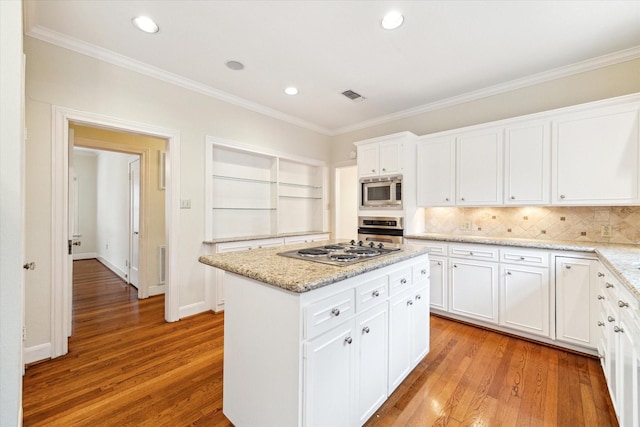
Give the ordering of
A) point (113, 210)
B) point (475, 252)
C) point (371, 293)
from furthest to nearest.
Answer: point (113, 210) < point (475, 252) < point (371, 293)

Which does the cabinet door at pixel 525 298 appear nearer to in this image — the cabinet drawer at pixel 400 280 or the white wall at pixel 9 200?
the cabinet drawer at pixel 400 280

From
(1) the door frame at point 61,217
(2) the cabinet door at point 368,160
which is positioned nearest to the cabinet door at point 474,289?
(2) the cabinet door at point 368,160

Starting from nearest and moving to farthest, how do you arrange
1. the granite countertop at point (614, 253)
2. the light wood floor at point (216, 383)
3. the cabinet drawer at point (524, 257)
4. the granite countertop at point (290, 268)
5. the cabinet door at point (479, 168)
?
the granite countertop at point (290, 268), the granite countertop at point (614, 253), the light wood floor at point (216, 383), the cabinet drawer at point (524, 257), the cabinet door at point (479, 168)

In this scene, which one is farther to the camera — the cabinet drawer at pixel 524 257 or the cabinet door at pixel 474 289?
the cabinet door at pixel 474 289

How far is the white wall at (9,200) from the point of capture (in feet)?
3.27

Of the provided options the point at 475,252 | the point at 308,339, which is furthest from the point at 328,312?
the point at 475,252

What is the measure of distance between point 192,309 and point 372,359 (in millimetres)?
2405

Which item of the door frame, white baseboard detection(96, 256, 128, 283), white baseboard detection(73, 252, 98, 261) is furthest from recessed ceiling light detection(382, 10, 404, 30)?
white baseboard detection(73, 252, 98, 261)

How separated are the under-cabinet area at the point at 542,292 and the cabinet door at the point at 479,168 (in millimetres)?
562

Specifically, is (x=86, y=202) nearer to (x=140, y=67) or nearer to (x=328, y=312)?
(x=140, y=67)

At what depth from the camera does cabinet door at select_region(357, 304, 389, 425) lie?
1546mm

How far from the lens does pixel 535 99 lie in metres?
3.01

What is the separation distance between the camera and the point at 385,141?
3.73 metres

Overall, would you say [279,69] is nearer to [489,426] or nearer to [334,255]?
[334,255]
